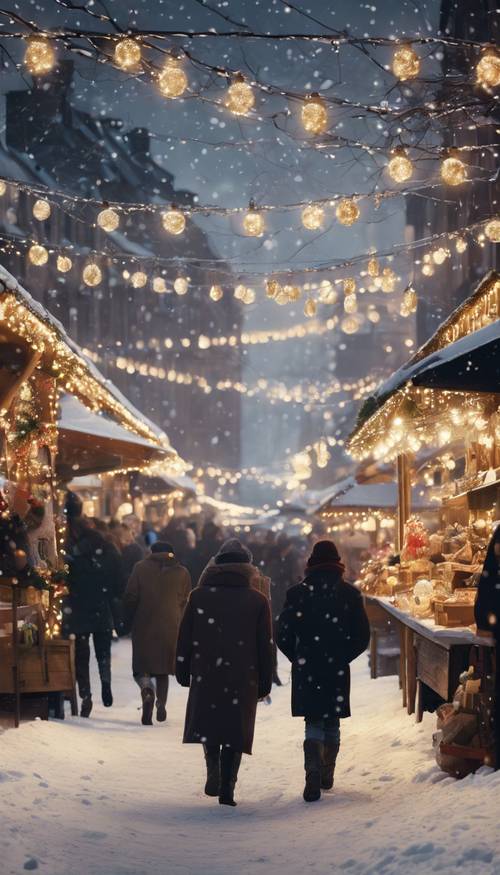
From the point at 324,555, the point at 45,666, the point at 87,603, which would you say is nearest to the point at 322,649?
the point at 324,555

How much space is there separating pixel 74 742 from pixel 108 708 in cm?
338

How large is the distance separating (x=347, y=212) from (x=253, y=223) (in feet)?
4.24

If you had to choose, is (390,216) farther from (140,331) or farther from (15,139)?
(140,331)

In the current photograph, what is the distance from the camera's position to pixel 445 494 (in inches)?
586

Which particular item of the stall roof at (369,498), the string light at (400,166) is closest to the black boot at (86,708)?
the string light at (400,166)

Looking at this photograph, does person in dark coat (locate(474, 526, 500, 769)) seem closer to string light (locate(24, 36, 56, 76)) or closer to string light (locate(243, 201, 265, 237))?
string light (locate(24, 36, 56, 76))

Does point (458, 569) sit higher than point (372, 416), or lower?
lower

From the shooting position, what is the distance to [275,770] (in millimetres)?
10617

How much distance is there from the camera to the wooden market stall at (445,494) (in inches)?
351

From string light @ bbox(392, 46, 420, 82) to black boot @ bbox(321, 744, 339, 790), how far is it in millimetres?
5799

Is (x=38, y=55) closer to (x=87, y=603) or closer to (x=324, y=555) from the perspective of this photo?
(x=324, y=555)

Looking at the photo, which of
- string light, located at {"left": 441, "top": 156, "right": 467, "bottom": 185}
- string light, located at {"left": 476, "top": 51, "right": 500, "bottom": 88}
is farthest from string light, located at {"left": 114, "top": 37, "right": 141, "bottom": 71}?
string light, located at {"left": 441, "top": 156, "right": 467, "bottom": 185}

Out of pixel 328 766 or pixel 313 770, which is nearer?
pixel 313 770

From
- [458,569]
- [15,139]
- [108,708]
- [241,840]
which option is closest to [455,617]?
[458,569]
